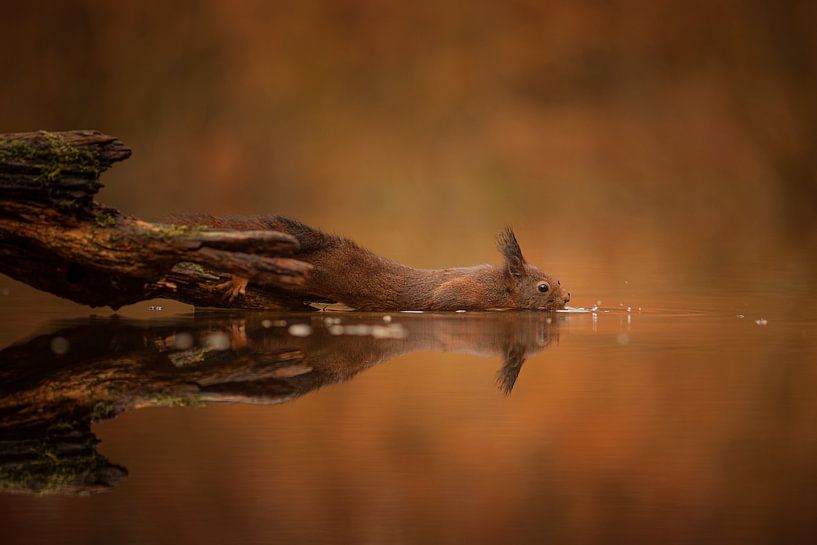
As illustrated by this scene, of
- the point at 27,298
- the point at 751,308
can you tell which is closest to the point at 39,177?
the point at 27,298

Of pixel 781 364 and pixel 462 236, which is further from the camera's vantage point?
pixel 462 236

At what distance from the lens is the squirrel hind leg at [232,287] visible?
17.1 ft

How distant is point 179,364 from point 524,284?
2604 millimetres

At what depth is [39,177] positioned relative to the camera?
4270 millimetres

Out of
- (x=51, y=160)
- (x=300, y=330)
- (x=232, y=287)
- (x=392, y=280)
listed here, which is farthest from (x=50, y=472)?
(x=392, y=280)

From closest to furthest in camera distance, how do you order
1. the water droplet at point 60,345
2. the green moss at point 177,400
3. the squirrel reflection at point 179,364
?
the squirrel reflection at point 179,364
the green moss at point 177,400
the water droplet at point 60,345

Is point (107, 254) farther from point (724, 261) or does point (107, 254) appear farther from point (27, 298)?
point (724, 261)

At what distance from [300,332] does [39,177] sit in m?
1.31

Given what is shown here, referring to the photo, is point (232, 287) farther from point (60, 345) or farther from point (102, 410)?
point (102, 410)

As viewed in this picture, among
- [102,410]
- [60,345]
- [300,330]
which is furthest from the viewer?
[300,330]

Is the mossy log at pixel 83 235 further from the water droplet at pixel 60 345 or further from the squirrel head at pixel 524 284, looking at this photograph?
the squirrel head at pixel 524 284

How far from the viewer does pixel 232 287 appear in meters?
5.29

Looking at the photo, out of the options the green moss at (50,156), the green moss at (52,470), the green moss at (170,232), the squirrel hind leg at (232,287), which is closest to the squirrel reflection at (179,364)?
the green moss at (52,470)

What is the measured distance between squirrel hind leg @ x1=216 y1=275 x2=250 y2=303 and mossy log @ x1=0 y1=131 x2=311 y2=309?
2.24 feet
